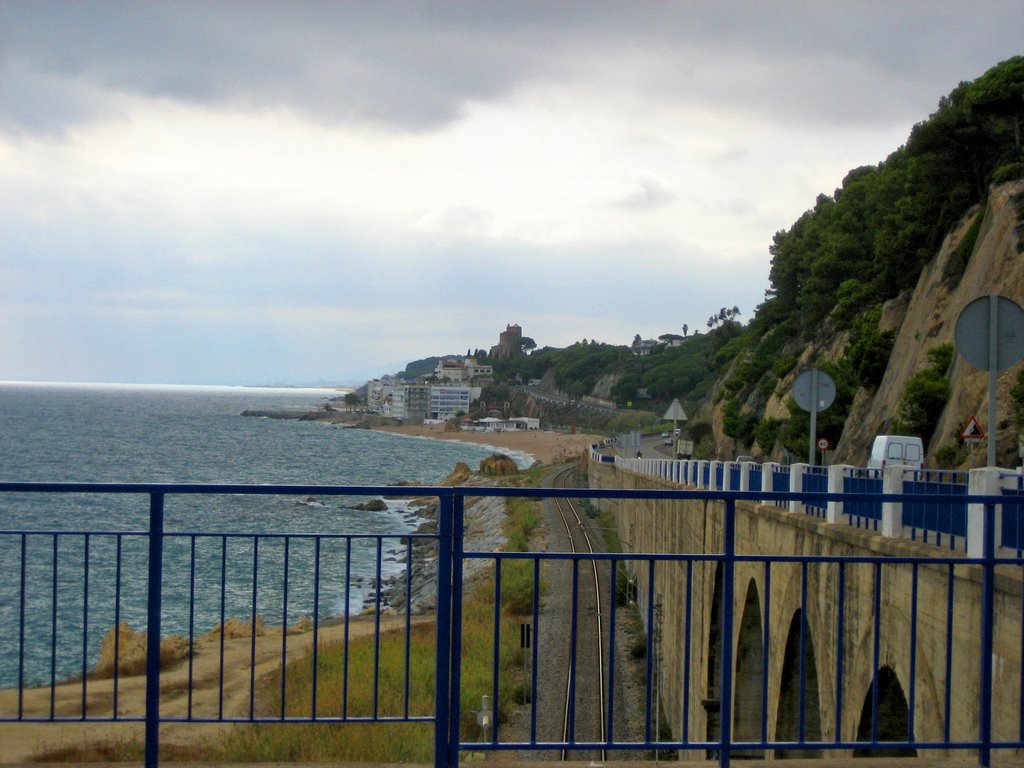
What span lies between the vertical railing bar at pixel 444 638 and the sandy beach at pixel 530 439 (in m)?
97.1

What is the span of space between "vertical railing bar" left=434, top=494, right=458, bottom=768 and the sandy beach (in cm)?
9706

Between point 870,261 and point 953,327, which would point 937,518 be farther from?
point 870,261

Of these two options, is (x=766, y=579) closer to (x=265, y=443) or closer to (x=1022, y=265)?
(x=1022, y=265)

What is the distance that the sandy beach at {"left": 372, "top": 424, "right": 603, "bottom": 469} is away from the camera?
416 feet

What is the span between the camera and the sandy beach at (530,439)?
4990 inches

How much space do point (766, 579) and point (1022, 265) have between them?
21527mm

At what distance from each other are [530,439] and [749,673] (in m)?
146

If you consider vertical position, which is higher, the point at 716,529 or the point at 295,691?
the point at 716,529

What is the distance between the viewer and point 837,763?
5.36 m

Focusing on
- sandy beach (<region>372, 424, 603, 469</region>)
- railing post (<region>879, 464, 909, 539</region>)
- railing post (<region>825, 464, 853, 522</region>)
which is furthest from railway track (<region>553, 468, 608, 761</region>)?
sandy beach (<region>372, 424, 603, 469</region>)

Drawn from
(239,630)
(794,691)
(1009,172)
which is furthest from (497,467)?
(794,691)

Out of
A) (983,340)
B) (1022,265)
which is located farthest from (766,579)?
(1022,265)

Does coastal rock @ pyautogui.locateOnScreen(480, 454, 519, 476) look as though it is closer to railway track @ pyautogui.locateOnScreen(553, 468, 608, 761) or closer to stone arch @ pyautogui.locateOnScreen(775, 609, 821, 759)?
railway track @ pyautogui.locateOnScreen(553, 468, 608, 761)

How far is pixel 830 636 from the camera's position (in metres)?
10.9
